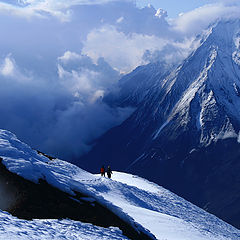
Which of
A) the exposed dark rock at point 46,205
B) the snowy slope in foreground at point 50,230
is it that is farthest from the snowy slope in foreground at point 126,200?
the exposed dark rock at point 46,205

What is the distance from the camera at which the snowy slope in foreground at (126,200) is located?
27422mm

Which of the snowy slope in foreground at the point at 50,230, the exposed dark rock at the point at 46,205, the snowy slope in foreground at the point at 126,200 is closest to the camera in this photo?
the snowy slope in foreground at the point at 50,230

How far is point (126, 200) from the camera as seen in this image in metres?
48.5

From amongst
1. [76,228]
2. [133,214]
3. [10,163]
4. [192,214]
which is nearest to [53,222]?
[76,228]

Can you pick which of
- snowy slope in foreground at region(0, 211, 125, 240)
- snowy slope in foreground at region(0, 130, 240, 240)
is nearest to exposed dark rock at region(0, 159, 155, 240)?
snowy slope in foreground at region(0, 130, 240, 240)

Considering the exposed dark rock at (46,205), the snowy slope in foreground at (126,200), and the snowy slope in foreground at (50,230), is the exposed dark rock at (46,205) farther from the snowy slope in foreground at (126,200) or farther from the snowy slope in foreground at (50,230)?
the snowy slope in foreground at (50,230)

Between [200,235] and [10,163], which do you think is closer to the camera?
[10,163]

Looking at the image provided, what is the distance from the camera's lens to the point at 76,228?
2281 cm

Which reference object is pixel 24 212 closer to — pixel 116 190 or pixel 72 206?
pixel 72 206

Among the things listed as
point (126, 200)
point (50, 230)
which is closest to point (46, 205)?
point (50, 230)

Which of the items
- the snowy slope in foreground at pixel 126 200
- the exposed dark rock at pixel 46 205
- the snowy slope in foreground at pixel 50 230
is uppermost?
the snowy slope in foreground at pixel 126 200

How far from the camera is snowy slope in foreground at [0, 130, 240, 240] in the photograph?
90.0 feet

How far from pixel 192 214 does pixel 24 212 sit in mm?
35679

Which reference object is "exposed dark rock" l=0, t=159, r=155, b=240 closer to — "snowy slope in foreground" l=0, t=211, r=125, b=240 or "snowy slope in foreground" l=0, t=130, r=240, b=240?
"snowy slope in foreground" l=0, t=130, r=240, b=240
